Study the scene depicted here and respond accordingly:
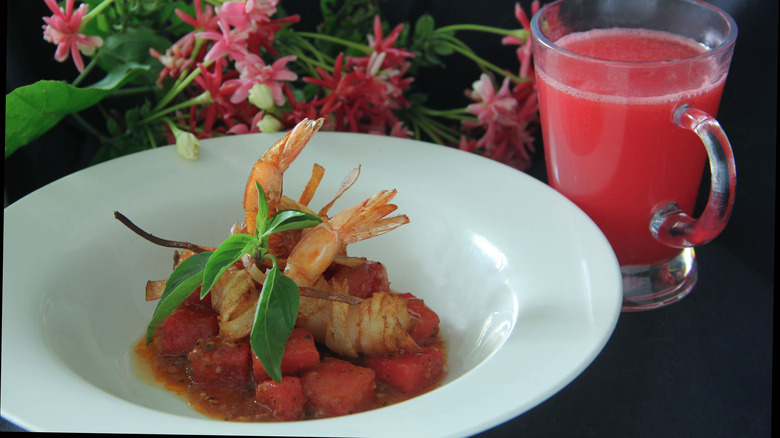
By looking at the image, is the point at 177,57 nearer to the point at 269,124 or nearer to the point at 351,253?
the point at 269,124

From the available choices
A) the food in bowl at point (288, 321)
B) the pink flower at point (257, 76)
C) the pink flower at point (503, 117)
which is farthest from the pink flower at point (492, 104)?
the food in bowl at point (288, 321)

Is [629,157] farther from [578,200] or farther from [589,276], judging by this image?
[589,276]

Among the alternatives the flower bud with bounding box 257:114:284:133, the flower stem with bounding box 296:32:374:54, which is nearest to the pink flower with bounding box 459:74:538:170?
the flower stem with bounding box 296:32:374:54

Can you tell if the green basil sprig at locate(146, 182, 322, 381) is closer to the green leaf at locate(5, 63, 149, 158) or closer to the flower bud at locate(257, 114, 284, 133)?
the flower bud at locate(257, 114, 284, 133)

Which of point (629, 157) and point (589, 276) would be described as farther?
point (629, 157)

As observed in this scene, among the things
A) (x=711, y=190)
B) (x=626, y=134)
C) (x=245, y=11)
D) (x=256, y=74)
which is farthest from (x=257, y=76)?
(x=711, y=190)

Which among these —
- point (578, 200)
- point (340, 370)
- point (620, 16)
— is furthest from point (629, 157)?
point (340, 370)
